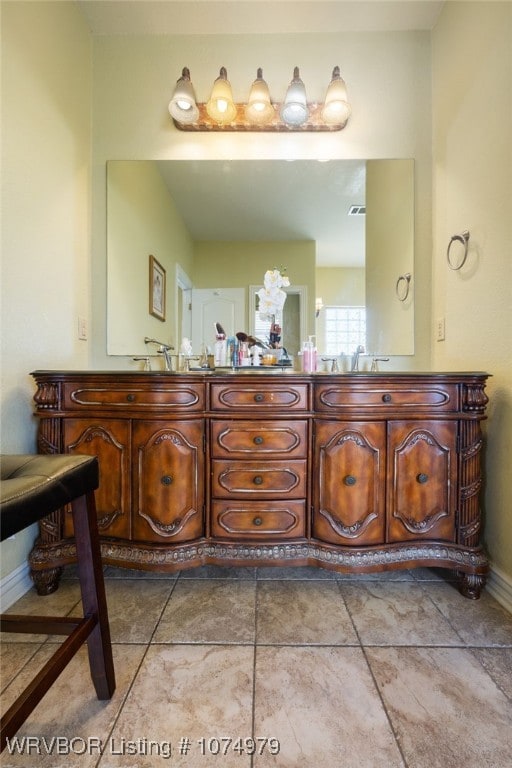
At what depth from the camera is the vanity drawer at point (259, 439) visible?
129 centimetres

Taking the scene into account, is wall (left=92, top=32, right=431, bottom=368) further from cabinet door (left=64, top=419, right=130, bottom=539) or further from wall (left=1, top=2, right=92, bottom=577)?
cabinet door (left=64, top=419, right=130, bottom=539)

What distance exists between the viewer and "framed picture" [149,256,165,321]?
6.01ft

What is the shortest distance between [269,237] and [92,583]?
168cm

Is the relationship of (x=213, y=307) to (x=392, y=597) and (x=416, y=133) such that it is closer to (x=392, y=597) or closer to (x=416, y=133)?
(x=416, y=133)

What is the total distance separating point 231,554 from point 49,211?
5.37 ft

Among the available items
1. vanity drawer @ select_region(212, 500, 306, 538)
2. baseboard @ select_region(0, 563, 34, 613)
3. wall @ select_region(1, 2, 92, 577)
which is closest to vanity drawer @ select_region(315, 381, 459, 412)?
vanity drawer @ select_region(212, 500, 306, 538)

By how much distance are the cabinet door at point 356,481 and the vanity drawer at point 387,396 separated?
72 mm

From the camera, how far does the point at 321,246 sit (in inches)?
70.6

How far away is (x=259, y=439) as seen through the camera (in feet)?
4.23

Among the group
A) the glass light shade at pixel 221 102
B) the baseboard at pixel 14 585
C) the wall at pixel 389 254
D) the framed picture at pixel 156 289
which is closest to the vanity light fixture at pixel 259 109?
the glass light shade at pixel 221 102

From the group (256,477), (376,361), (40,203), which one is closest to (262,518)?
(256,477)

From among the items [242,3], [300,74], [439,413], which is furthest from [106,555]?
[242,3]

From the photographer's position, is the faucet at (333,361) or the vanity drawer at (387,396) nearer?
the vanity drawer at (387,396)

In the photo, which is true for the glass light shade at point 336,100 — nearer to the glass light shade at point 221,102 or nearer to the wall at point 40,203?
the glass light shade at point 221,102
